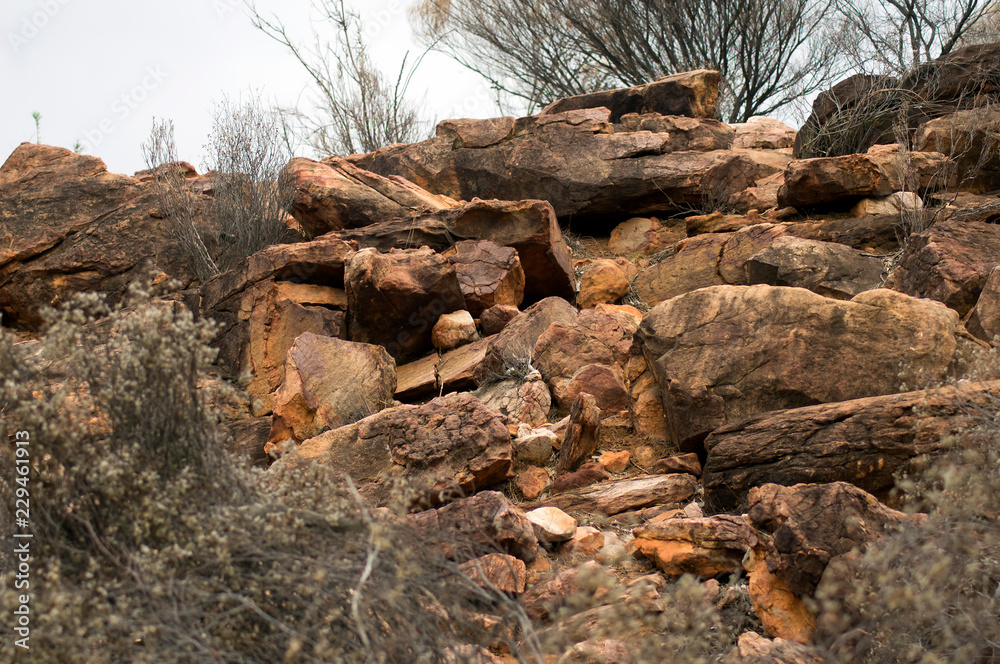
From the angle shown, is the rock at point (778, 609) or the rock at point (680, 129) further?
the rock at point (680, 129)

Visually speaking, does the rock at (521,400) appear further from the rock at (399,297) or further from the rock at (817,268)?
the rock at (817,268)

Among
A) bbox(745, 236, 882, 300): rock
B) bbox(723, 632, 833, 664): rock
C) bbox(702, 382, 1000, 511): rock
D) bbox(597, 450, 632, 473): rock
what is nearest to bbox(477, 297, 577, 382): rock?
bbox(597, 450, 632, 473): rock

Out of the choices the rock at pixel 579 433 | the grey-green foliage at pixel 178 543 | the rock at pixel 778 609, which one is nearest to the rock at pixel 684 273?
the rock at pixel 579 433

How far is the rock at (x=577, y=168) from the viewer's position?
8.88m

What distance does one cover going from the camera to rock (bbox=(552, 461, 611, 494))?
4.41 metres

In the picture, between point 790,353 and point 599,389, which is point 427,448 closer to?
point 599,389

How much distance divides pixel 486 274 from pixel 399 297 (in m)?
0.93

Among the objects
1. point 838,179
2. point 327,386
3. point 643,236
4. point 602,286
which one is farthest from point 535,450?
point 643,236

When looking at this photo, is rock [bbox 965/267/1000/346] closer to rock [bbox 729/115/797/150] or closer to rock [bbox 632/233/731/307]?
rock [bbox 632/233/731/307]

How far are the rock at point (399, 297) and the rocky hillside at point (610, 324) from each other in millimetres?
21

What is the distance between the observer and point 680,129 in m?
9.80

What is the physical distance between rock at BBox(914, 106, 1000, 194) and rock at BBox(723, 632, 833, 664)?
638cm

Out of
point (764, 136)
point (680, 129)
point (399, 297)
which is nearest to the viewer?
point (399, 297)

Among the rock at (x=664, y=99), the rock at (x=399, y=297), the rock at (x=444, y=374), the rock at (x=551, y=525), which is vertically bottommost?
the rock at (x=551, y=525)
